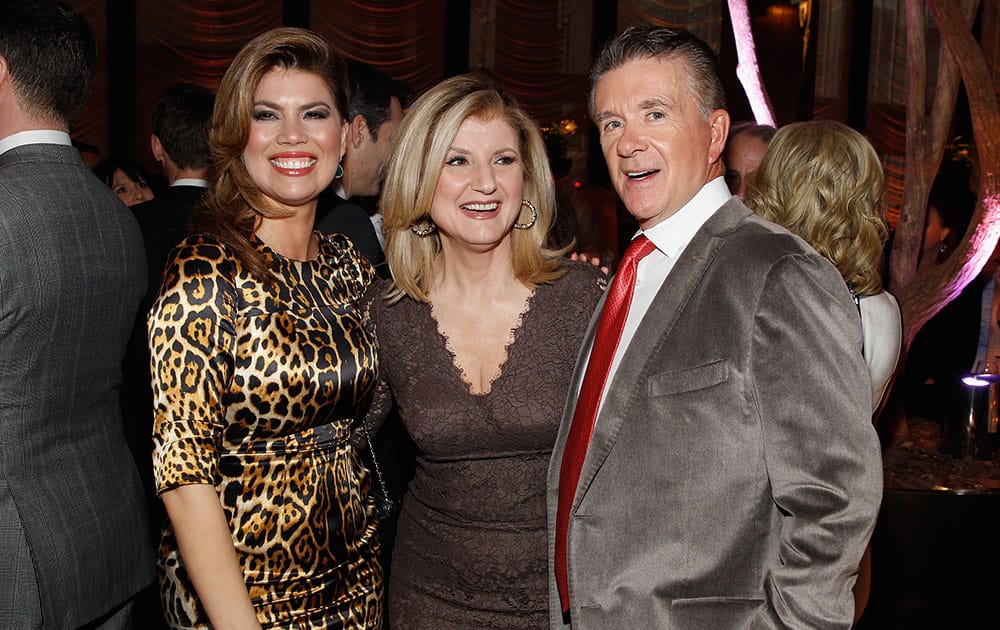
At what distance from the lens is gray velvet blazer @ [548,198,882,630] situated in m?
1.47

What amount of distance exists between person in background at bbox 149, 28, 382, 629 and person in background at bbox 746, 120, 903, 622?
4.45ft

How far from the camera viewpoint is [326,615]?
2.13 metres

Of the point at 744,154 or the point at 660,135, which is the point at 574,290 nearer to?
the point at 660,135

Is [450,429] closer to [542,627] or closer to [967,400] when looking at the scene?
[542,627]

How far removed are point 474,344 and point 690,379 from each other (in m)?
0.89

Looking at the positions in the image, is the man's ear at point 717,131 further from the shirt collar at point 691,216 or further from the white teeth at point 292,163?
the white teeth at point 292,163

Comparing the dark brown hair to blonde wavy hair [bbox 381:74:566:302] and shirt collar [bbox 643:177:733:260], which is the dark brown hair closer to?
blonde wavy hair [bbox 381:74:566:302]

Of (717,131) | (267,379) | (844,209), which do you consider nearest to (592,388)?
(717,131)

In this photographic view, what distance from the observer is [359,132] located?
12.5 ft

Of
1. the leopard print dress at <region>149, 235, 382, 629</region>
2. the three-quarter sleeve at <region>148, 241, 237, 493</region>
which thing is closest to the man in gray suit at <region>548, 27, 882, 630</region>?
the leopard print dress at <region>149, 235, 382, 629</region>

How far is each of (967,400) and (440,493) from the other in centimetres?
297

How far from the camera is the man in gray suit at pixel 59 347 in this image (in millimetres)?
1956

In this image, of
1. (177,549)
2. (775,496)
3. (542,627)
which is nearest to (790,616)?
(775,496)

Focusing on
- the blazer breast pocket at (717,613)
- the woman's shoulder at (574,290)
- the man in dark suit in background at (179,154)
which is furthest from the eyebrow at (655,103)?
the man in dark suit in background at (179,154)
